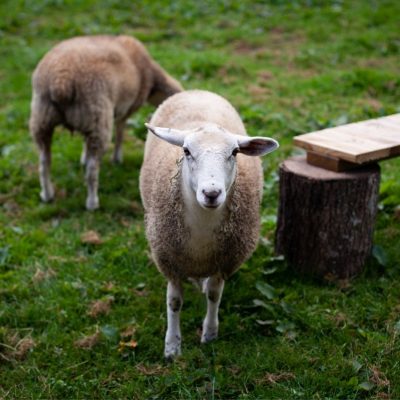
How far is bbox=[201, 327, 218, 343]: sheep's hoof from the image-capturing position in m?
3.51

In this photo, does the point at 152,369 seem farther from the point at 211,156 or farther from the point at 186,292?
the point at 211,156

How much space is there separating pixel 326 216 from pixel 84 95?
7.30 ft

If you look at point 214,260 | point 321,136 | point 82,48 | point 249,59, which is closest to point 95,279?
point 214,260

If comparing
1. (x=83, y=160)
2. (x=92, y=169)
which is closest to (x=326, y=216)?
(x=92, y=169)

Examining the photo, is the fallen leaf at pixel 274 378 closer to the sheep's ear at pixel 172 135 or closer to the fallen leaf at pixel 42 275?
A: the sheep's ear at pixel 172 135

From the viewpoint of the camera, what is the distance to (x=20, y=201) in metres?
5.30

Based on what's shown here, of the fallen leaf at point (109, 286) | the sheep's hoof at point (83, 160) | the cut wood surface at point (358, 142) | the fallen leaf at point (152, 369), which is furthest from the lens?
the sheep's hoof at point (83, 160)

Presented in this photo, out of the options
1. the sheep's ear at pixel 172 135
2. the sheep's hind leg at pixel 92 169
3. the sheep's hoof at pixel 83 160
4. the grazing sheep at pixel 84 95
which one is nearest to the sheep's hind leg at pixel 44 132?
the grazing sheep at pixel 84 95

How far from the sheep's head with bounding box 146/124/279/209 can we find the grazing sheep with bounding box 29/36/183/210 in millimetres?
2174

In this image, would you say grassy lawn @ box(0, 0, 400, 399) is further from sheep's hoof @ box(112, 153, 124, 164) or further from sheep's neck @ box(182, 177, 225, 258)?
sheep's neck @ box(182, 177, 225, 258)

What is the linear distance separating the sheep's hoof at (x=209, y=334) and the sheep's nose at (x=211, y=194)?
1150 millimetres

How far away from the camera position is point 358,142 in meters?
3.84

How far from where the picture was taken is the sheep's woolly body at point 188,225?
312 cm

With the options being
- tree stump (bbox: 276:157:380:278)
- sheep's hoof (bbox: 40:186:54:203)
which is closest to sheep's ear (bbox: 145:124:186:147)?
tree stump (bbox: 276:157:380:278)
